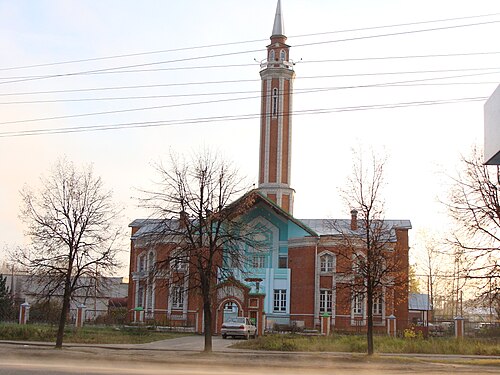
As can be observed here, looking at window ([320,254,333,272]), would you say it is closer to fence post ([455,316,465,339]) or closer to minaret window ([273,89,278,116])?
fence post ([455,316,465,339])

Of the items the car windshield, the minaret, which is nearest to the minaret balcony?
the minaret

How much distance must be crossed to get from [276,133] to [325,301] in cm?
1841

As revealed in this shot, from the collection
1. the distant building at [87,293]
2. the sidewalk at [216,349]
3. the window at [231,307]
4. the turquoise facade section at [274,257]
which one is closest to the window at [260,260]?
the turquoise facade section at [274,257]

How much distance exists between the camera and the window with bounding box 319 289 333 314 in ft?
175

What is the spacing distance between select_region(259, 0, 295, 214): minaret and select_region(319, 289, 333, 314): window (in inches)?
464

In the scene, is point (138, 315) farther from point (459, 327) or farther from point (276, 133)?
point (459, 327)

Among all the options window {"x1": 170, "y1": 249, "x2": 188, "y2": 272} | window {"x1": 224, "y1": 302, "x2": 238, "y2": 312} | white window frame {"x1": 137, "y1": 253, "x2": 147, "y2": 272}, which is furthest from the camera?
white window frame {"x1": 137, "y1": 253, "x2": 147, "y2": 272}

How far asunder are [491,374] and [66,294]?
17587 millimetres

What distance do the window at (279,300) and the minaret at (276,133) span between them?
11.1 metres

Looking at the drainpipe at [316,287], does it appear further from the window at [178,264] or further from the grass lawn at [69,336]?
the window at [178,264]

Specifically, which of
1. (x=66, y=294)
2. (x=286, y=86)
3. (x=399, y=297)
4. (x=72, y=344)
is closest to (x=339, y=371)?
(x=399, y=297)

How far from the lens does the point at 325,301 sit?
2109 inches

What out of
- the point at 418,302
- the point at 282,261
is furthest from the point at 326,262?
the point at 418,302

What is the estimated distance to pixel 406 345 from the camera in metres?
31.8
